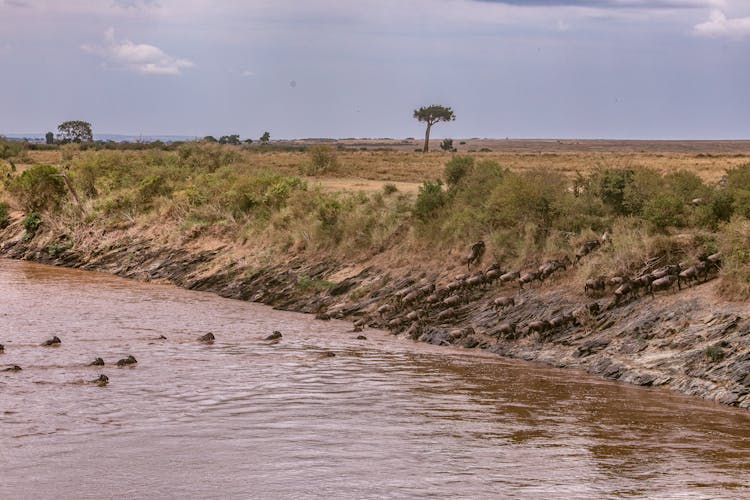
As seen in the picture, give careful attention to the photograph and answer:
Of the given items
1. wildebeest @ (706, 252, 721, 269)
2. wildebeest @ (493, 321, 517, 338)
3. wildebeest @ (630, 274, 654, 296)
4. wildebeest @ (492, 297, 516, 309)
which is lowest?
wildebeest @ (493, 321, 517, 338)

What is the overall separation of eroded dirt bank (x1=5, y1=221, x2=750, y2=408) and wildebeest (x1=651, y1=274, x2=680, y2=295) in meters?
0.14

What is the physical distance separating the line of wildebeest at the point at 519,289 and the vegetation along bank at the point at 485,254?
4 cm

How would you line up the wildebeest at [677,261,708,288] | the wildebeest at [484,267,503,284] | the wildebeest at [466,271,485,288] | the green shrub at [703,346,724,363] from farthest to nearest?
the wildebeest at [466,271,485,288] → the wildebeest at [484,267,503,284] → the wildebeest at [677,261,708,288] → the green shrub at [703,346,724,363]

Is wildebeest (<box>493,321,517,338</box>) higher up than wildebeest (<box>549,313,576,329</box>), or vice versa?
wildebeest (<box>549,313,576,329</box>)

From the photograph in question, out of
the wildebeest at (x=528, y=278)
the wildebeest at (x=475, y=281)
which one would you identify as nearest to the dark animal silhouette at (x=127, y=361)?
the wildebeest at (x=475, y=281)

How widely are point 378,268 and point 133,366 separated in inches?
344

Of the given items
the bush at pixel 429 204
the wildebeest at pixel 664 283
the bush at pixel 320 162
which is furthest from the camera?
the bush at pixel 320 162

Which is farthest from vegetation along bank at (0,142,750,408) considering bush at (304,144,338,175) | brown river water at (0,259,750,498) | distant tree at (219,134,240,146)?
distant tree at (219,134,240,146)

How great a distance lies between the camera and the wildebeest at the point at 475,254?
22875 millimetres

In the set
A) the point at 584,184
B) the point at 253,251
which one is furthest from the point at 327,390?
the point at 253,251

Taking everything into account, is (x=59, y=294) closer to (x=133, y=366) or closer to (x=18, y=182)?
(x=133, y=366)

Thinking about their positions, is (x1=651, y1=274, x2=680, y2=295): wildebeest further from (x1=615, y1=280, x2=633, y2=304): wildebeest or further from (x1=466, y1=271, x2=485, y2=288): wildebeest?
(x1=466, y1=271, x2=485, y2=288): wildebeest

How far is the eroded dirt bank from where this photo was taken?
1594 cm

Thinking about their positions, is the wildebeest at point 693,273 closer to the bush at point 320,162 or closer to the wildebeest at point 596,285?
the wildebeest at point 596,285
